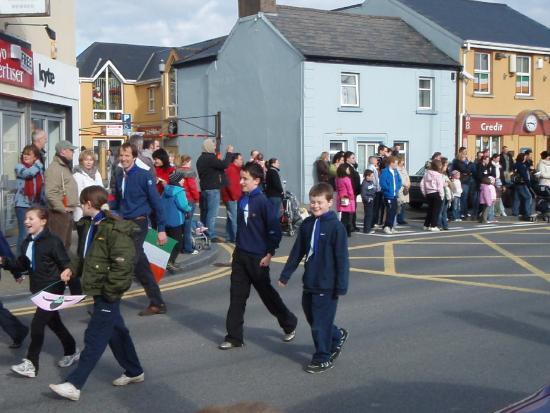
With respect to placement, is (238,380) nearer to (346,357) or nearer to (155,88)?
(346,357)

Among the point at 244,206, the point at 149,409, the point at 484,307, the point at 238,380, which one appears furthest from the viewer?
the point at 484,307

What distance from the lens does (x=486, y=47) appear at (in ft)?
112

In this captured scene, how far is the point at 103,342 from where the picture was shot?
620 cm

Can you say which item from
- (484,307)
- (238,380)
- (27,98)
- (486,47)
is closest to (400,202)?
(27,98)

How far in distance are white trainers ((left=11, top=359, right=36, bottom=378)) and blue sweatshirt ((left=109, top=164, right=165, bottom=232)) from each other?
8.99ft

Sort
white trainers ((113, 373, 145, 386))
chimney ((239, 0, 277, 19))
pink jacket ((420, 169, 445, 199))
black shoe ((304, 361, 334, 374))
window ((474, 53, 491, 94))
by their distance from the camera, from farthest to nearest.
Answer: window ((474, 53, 491, 94))
chimney ((239, 0, 277, 19))
pink jacket ((420, 169, 445, 199))
black shoe ((304, 361, 334, 374))
white trainers ((113, 373, 145, 386))

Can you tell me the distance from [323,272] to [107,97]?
49.4m

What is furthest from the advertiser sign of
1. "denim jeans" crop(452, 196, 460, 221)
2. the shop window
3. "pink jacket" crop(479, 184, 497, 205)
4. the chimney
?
the shop window

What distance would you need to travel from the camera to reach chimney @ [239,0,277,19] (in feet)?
105

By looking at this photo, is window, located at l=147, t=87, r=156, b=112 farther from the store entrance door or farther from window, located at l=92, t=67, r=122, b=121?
the store entrance door

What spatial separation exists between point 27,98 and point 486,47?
23149 mm

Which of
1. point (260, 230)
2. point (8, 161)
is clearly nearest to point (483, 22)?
point (8, 161)

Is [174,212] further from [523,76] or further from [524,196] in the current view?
[523,76]

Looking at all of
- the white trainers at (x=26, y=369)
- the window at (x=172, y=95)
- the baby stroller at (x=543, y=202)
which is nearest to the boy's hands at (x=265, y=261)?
the white trainers at (x=26, y=369)
